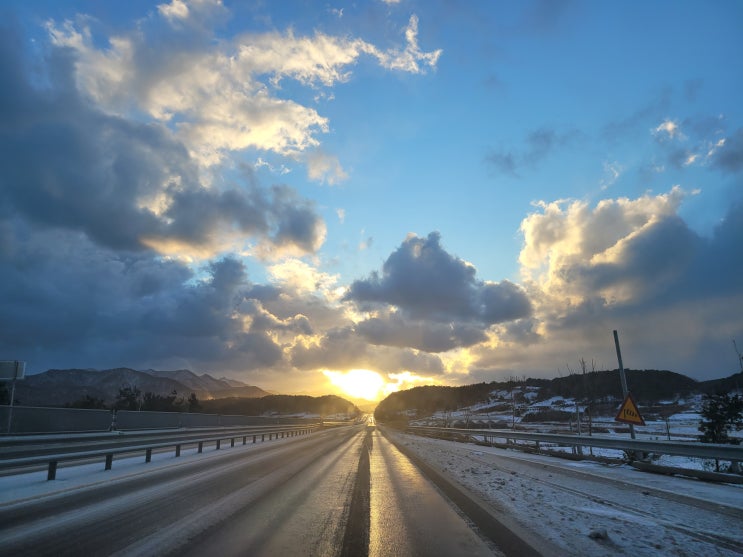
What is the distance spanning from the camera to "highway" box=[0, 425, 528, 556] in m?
5.46

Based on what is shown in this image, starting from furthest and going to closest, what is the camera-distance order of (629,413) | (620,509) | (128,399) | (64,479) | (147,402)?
(147,402), (128,399), (629,413), (64,479), (620,509)

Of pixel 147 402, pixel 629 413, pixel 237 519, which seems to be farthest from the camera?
pixel 147 402

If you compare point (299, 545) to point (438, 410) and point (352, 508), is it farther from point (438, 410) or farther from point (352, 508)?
point (438, 410)

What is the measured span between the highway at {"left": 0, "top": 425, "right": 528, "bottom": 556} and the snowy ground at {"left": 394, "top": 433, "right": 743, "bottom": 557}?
128cm

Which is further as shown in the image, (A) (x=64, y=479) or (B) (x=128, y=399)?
(B) (x=128, y=399)

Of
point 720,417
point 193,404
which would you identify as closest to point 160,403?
point 193,404

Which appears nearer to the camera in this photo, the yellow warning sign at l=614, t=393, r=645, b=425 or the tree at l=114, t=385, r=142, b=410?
the yellow warning sign at l=614, t=393, r=645, b=425

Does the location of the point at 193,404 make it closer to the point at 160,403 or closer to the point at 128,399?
the point at 160,403

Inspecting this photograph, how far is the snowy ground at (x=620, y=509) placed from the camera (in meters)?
5.80

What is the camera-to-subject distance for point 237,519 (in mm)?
6980

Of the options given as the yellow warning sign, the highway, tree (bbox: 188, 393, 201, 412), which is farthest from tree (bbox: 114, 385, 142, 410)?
the yellow warning sign

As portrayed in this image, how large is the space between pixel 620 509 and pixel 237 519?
6691mm

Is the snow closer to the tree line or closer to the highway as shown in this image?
the highway

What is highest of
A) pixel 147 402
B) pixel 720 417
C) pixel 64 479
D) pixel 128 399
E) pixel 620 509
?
pixel 128 399
